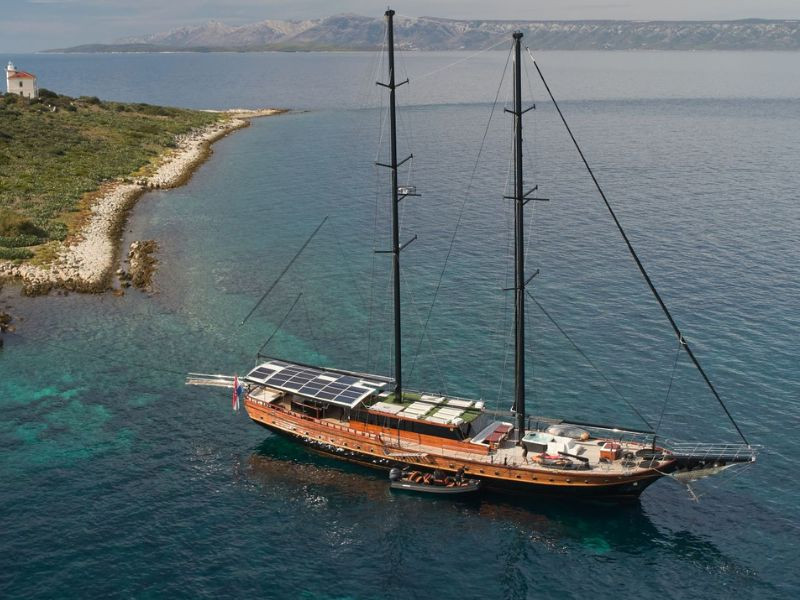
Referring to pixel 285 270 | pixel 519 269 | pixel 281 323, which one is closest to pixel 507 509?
pixel 519 269

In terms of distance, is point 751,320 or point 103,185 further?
point 103,185

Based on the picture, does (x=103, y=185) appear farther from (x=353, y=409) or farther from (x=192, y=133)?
(x=353, y=409)

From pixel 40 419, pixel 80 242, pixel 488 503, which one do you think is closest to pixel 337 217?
pixel 80 242

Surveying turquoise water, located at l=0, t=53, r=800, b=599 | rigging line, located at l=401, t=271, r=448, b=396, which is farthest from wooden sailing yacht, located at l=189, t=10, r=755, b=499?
rigging line, located at l=401, t=271, r=448, b=396

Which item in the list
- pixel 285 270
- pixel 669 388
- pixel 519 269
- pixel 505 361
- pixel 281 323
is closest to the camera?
pixel 519 269

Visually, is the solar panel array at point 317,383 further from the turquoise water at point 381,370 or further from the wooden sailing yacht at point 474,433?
the turquoise water at point 381,370

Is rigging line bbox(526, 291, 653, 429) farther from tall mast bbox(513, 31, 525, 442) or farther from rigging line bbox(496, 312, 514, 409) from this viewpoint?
tall mast bbox(513, 31, 525, 442)

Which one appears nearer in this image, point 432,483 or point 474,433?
point 432,483

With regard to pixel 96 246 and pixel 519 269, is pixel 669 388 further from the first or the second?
pixel 96 246
